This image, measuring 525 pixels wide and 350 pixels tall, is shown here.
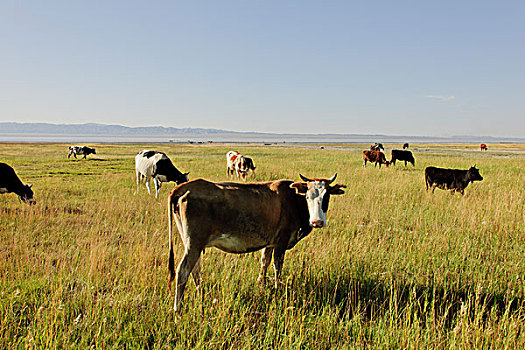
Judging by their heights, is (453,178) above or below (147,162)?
below

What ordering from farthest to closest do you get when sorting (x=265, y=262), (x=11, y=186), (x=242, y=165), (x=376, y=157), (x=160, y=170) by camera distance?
(x=376, y=157), (x=242, y=165), (x=160, y=170), (x=11, y=186), (x=265, y=262)

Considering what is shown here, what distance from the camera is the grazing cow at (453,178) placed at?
12670 mm

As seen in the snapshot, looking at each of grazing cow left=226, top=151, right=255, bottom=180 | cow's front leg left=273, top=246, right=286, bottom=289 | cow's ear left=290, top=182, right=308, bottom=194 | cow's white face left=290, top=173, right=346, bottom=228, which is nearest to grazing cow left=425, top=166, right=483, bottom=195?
grazing cow left=226, top=151, right=255, bottom=180

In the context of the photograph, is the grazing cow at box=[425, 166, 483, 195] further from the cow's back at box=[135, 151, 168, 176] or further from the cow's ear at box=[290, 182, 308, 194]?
the cow's back at box=[135, 151, 168, 176]

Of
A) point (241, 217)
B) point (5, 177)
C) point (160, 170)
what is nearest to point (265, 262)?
point (241, 217)

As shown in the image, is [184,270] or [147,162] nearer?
[184,270]

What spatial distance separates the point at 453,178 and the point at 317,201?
11.0 meters

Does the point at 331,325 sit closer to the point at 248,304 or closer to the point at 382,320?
the point at 382,320

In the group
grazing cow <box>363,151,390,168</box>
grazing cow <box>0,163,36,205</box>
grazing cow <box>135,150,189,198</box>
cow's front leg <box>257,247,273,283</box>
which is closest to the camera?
cow's front leg <box>257,247,273,283</box>

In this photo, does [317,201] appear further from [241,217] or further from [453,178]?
[453,178]

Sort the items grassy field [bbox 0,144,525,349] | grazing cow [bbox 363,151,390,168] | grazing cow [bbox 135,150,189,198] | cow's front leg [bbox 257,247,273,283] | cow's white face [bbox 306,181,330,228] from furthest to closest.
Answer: grazing cow [bbox 363,151,390,168] → grazing cow [bbox 135,150,189,198] → cow's front leg [bbox 257,247,273,283] → cow's white face [bbox 306,181,330,228] → grassy field [bbox 0,144,525,349]

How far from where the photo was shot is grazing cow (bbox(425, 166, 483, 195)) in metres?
12.7

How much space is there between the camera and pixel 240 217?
4152mm

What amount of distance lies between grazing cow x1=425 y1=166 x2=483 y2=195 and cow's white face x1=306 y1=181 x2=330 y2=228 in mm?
10322
